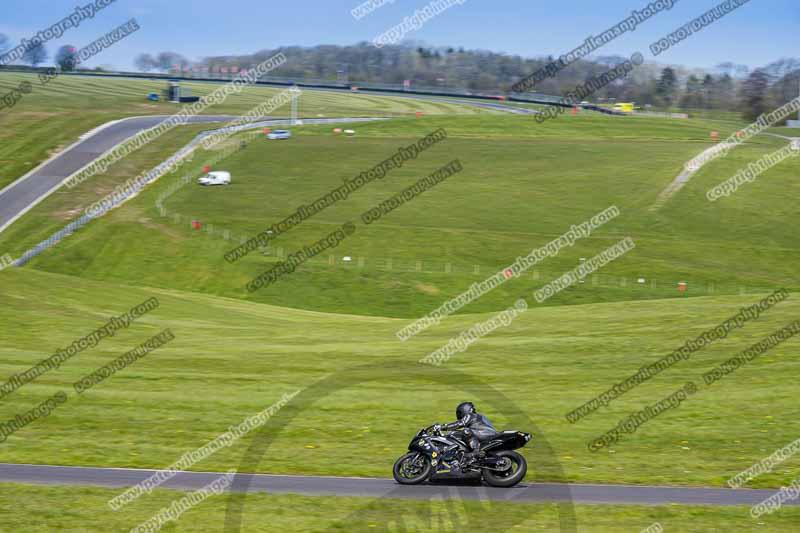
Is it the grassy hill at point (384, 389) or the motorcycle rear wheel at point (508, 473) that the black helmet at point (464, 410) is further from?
the grassy hill at point (384, 389)

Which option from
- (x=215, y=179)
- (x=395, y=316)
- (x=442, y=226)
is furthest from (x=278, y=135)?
(x=395, y=316)

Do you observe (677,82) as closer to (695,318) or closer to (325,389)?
(695,318)

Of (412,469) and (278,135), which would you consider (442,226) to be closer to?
(278,135)

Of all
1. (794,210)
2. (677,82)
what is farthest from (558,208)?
(677,82)

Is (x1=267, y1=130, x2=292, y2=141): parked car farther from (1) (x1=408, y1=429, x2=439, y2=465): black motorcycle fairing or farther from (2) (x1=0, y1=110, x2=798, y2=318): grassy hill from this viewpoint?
(1) (x1=408, y1=429, x2=439, y2=465): black motorcycle fairing

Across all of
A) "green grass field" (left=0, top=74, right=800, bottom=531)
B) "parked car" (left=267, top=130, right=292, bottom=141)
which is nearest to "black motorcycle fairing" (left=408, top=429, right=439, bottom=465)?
"green grass field" (left=0, top=74, right=800, bottom=531)

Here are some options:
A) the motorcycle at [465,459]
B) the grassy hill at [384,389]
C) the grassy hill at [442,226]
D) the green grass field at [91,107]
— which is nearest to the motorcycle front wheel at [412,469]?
the motorcycle at [465,459]
